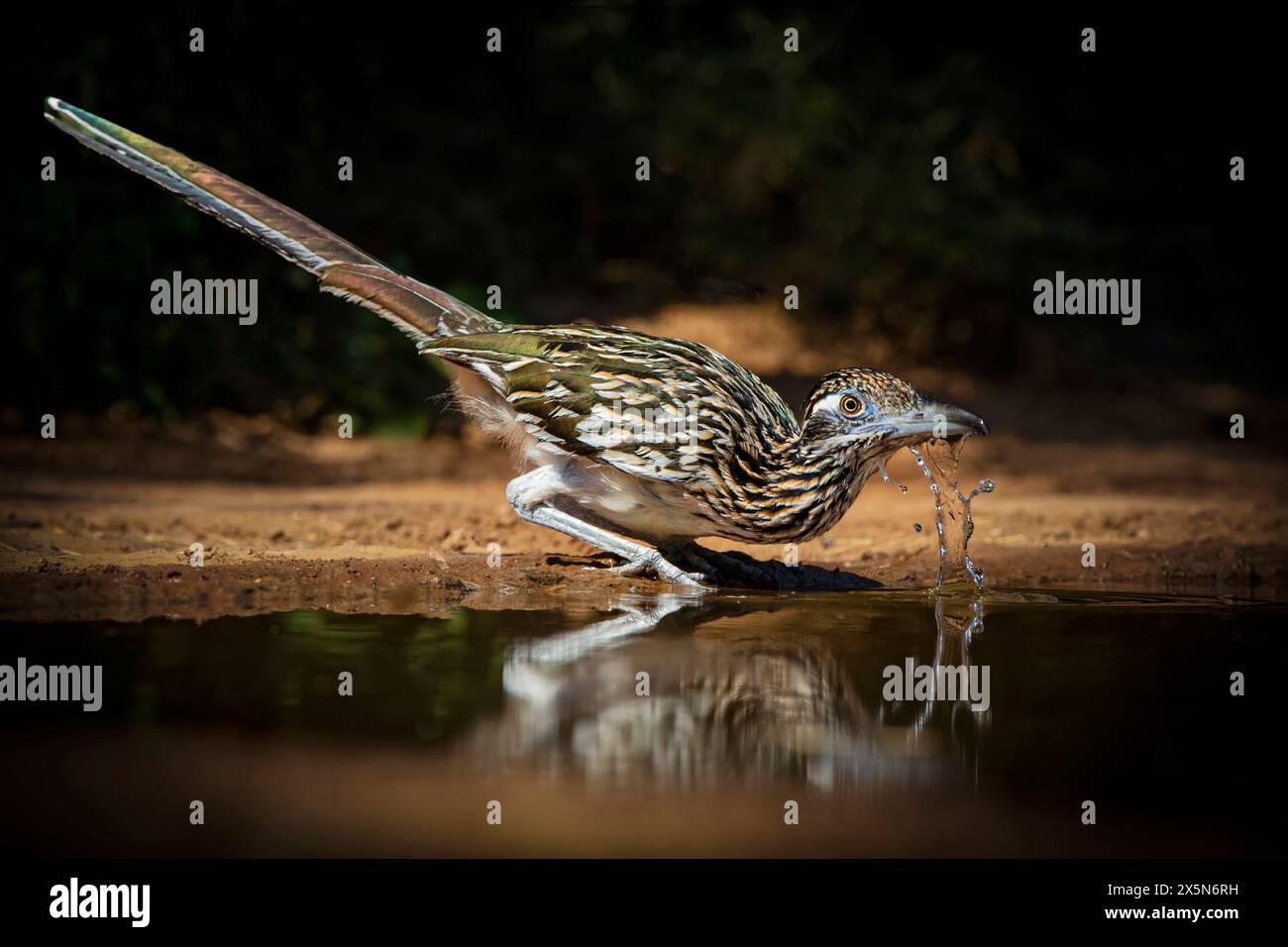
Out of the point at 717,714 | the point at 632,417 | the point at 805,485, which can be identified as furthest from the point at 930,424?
the point at 717,714

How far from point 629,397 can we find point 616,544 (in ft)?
2.94

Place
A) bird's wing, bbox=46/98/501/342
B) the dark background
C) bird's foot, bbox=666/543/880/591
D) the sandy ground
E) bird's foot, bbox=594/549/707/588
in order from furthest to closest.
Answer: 1. the dark background
2. bird's foot, bbox=666/543/880/591
3. bird's foot, bbox=594/549/707/588
4. bird's wing, bbox=46/98/501/342
5. the sandy ground

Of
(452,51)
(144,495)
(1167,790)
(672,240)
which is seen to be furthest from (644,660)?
(672,240)

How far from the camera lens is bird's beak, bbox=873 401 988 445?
259 inches

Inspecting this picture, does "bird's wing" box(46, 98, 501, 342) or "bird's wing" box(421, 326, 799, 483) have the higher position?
"bird's wing" box(46, 98, 501, 342)

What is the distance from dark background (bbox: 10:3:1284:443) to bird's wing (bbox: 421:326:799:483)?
561cm

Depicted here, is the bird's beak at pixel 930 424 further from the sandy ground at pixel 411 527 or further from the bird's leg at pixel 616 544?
the bird's leg at pixel 616 544

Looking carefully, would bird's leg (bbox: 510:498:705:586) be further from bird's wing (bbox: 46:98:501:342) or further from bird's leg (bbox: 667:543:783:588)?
bird's wing (bbox: 46:98:501:342)

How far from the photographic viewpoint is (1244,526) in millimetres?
9289

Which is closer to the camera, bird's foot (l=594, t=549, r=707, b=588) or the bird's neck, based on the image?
the bird's neck

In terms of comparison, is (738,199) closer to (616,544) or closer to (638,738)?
(616,544)

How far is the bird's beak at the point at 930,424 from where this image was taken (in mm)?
6586

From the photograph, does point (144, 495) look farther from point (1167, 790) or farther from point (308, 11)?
point (1167, 790)

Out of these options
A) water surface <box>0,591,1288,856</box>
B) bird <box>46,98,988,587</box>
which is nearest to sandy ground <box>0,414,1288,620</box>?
bird <box>46,98,988,587</box>
